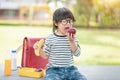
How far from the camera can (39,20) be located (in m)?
3.17

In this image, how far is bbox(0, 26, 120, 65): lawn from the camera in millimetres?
3111

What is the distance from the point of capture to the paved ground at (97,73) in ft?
7.64

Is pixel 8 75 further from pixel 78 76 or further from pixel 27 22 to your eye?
pixel 27 22

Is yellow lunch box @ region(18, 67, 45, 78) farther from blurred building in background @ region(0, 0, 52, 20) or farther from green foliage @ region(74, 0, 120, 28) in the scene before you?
green foliage @ region(74, 0, 120, 28)

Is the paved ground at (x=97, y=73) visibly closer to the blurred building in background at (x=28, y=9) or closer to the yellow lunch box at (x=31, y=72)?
the yellow lunch box at (x=31, y=72)

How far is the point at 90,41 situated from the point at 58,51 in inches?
47.6

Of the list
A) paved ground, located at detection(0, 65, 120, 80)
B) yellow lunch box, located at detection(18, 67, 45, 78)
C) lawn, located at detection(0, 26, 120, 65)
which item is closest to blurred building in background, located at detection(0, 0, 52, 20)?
lawn, located at detection(0, 26, 120, 65)

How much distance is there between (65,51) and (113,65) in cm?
122

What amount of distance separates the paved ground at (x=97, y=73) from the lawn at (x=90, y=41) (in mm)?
276

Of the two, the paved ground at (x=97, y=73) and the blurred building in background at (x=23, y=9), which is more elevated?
the blurred building in background at (x=23, y=9)

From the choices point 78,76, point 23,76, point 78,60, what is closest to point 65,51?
point 78,76

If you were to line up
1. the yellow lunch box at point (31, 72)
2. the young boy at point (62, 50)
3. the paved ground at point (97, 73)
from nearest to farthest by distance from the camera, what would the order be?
the young boy at point (62, 50) < the yellow lunch box at point (31, 72) < the paved ground at point (97, 73)

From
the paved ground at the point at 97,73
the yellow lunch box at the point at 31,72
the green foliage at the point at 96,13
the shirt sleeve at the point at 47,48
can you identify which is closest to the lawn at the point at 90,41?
the green foliage at the point at 96,13

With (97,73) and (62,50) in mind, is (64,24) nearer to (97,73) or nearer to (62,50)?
(62,50)
